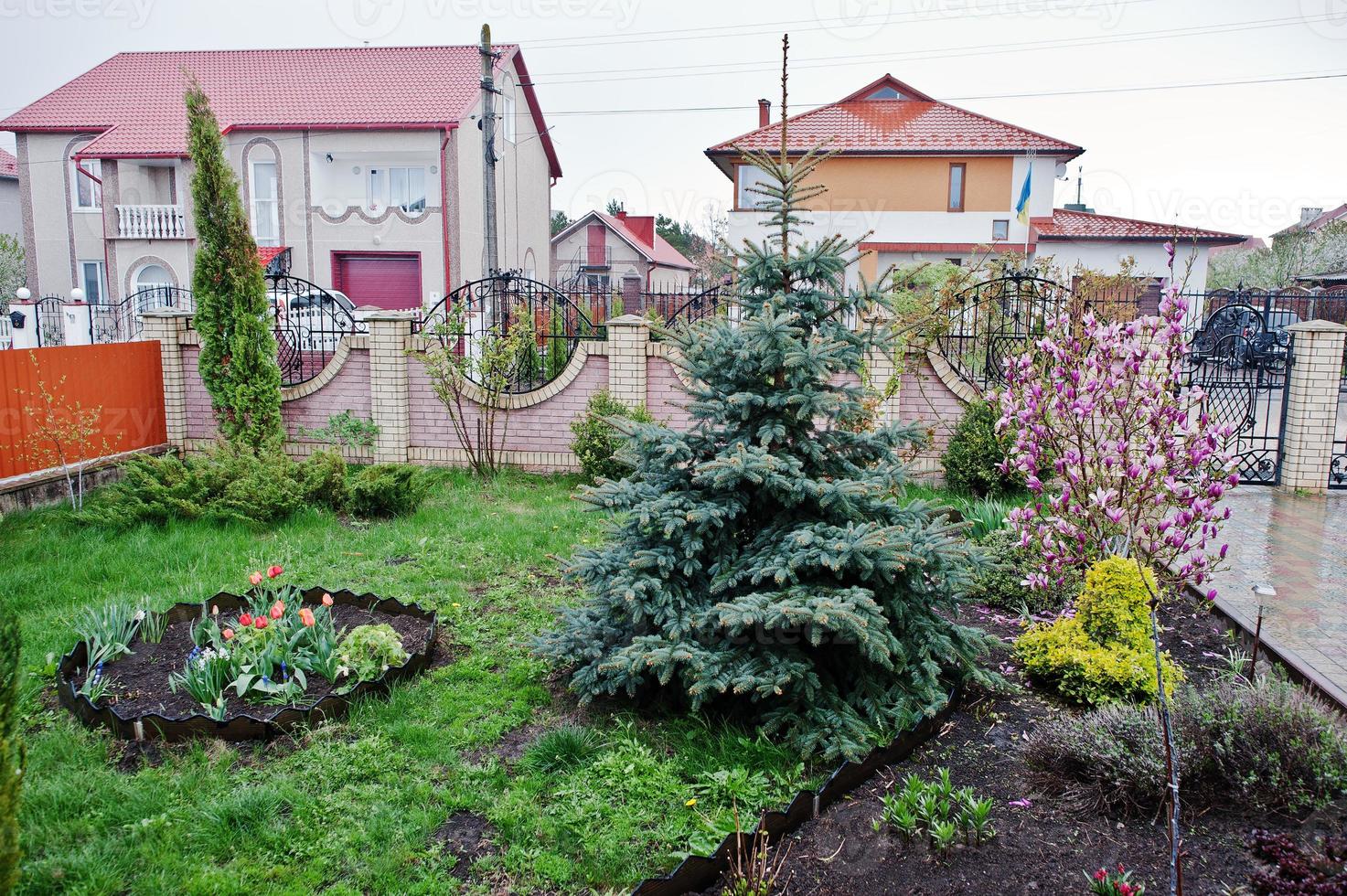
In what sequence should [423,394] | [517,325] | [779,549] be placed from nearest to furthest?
[779,549], [517,325], [423,394]

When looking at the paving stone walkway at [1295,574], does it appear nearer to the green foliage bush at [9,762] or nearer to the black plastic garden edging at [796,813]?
the black plastic garden edging at [796,813]

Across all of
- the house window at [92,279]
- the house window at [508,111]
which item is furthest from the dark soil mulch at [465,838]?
Answer: the house window at [92,279]

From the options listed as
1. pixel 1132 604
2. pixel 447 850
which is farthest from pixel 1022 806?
pixel 447 850

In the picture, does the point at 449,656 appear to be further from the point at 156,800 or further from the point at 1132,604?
the point at 1132,604

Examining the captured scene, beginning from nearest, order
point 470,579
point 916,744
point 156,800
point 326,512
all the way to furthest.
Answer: point 156,800
point 916,744
point 470,579
point 326,512

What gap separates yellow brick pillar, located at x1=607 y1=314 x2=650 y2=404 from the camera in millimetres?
10312

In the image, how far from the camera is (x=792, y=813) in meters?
3.41

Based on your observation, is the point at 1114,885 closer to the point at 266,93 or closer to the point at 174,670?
the point at 174,670

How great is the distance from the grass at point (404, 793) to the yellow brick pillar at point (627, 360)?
499 cm

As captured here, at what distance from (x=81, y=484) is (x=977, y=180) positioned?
2647 centimetres

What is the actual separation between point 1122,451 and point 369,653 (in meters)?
4.53

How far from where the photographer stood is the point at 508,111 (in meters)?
27.0

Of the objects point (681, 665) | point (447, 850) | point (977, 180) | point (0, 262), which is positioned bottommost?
point (447, 850)

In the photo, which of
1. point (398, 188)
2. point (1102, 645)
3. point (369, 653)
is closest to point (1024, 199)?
point (398, 188)
